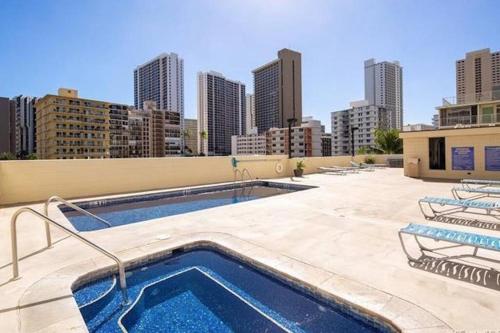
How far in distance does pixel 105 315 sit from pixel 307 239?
137 inches

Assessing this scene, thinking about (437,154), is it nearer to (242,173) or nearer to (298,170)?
(298,170)

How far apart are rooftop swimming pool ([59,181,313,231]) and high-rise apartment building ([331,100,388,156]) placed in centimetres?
8559

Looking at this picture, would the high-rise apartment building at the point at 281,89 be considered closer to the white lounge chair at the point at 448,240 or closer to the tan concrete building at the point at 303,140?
the tan concrete building at the point at 303,140

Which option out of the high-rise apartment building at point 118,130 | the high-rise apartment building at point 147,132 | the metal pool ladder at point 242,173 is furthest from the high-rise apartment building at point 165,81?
the metal pool ladder at point 242,173

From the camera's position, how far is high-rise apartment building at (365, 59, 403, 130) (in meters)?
154

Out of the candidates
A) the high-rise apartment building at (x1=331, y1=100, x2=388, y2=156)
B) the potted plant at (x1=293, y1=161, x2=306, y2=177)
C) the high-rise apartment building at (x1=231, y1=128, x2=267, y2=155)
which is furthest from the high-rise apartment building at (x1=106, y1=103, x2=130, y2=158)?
the potted plant at (x1=293, y1=161, x2=306, y2=177)

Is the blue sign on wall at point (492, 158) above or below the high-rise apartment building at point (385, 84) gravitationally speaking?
below

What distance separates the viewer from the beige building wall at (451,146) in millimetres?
13758

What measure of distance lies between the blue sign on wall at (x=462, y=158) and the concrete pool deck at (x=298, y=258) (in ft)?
31.1

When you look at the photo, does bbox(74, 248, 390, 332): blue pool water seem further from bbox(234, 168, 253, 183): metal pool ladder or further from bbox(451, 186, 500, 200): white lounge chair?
bbox(234, 168, 253, 183): metal pool ladder

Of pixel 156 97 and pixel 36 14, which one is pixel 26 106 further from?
pixel 36 14

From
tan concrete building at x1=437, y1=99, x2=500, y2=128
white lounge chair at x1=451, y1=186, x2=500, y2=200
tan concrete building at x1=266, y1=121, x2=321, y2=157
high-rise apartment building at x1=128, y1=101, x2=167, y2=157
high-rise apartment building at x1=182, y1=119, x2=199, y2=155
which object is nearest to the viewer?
white lounge chair at x1=451, y1=186, x2=500, y2=200

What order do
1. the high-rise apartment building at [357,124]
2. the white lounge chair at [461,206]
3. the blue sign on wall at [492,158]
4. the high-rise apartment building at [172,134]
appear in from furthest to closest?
the high-rise apartment building at [172,134], the high-rise apartment building at [357,124], the blue sign on wall at [492,158], the white lounge chair at [461,206]

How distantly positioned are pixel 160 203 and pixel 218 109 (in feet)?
460
